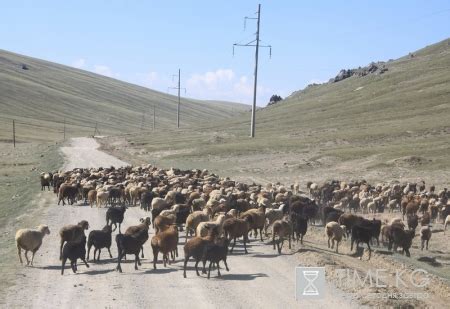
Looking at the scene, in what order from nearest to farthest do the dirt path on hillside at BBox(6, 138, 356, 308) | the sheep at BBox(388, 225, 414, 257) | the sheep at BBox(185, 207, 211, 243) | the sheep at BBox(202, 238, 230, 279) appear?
the dirt path on hillside at BBox(6, 138, 356, 308) < the sheep at BBox(202, 238, 230, 279) < the sheep at BBox(388, 225, 414, 257) < the sheep at BBox(185, 207, 211, 243)

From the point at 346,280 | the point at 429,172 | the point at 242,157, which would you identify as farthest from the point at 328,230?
the point at 242,157

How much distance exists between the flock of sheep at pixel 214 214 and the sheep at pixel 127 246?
0.03 meters

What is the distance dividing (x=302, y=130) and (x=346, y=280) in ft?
221

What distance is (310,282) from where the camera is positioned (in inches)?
605

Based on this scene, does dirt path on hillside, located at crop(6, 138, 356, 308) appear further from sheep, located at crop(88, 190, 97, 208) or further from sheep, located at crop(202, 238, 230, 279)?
sheep, located at crop(88, 190, 97, 208)

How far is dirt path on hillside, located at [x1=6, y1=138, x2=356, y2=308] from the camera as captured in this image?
45.5 ft

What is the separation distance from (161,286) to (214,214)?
8.21 metres

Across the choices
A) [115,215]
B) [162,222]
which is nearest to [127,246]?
[162,222]

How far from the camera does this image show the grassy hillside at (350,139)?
48925 millimetres

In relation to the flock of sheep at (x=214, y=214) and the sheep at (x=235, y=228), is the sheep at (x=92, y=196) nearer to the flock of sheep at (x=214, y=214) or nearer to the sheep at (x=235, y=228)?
the flock of sheep at (x=214, y=214)

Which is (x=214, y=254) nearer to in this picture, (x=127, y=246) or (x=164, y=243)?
(x=164, y=243)

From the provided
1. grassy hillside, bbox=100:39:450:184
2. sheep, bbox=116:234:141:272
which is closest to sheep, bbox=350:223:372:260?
sheep, bbox=116:234:141:272

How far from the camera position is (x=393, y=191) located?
34500 millimetres

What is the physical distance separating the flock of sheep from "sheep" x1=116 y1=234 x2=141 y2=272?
3 cm
